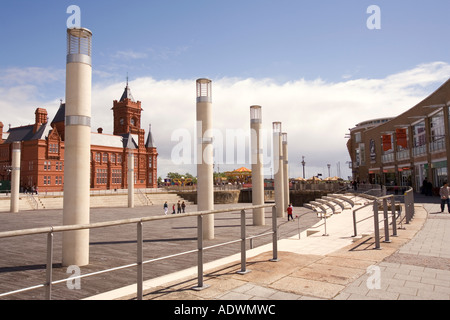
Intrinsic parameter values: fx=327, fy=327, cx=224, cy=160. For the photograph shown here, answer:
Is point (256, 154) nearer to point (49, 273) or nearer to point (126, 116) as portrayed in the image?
point (49, 273)

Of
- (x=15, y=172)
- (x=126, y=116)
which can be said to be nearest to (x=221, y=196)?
(x=15, y=172)

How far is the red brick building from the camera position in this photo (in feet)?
191

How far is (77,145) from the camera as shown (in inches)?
349

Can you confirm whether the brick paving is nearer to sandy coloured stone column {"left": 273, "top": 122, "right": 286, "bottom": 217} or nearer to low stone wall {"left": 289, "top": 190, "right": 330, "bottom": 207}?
sandy coloured stone column {"left": 273, "top": 122, "right": 286, "bottom": 217}

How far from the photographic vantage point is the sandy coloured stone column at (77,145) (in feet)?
28.2

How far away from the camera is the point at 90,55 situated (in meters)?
9.41

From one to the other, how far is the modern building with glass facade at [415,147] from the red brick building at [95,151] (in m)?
49.9

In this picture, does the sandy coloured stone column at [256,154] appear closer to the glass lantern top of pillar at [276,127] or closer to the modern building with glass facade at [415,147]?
the glass lantern top of pillar at [276,127]

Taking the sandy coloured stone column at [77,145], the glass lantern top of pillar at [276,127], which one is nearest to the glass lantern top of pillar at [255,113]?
the glass lantern top of pillar at [276,127]

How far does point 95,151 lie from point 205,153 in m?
61.0
